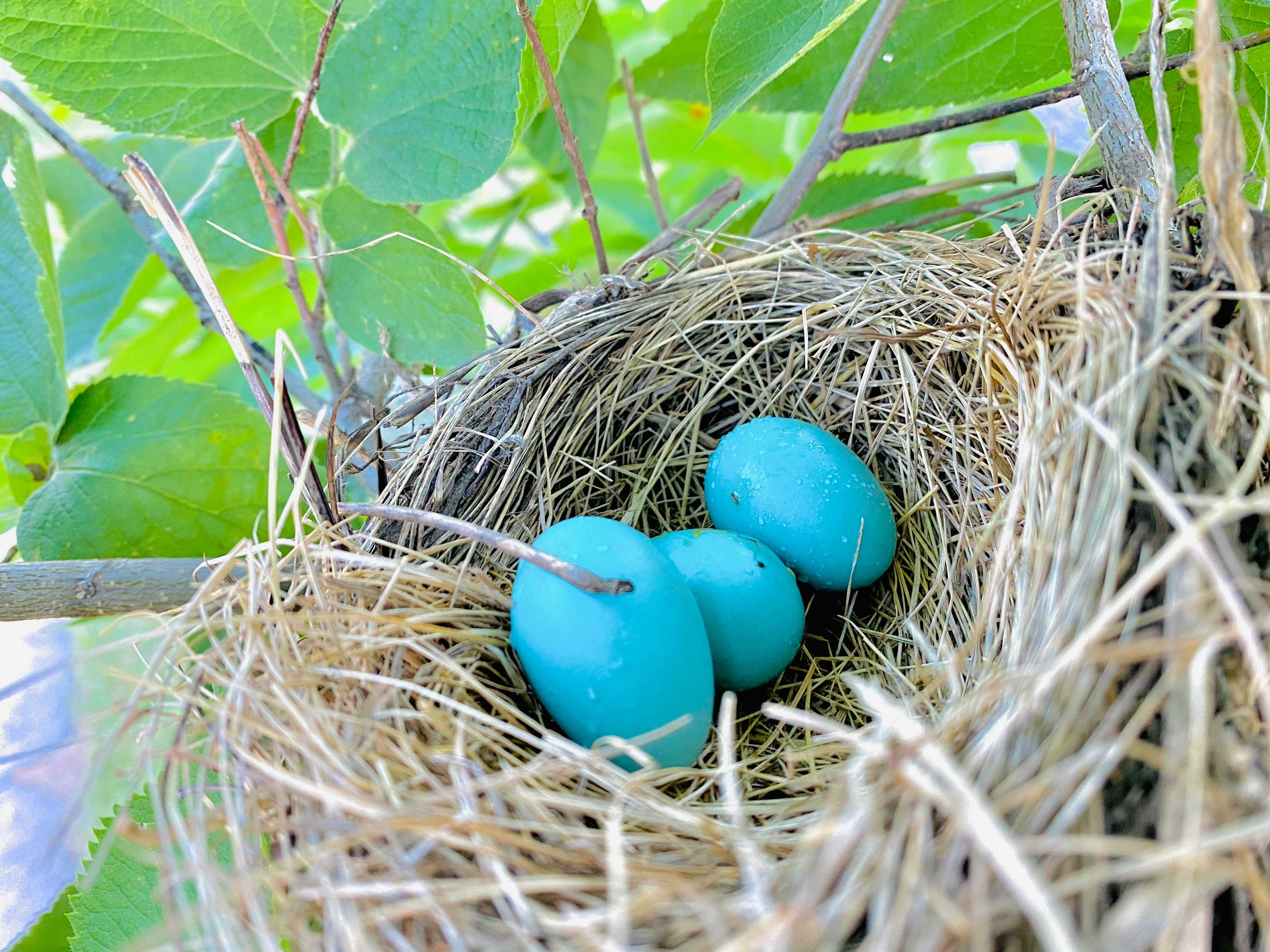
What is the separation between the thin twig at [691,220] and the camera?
1.00m

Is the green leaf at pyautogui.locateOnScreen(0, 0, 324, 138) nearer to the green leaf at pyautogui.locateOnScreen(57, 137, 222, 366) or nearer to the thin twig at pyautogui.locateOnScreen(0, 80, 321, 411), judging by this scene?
→ the thin twig at pyautogui.locateOnScreen(0, 80, 321, 411)

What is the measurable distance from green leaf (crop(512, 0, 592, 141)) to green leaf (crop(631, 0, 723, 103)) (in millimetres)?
255

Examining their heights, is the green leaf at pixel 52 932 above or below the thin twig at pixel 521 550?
below

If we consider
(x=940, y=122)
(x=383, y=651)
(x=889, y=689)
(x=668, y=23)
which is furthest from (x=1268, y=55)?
(x=383, y=651)

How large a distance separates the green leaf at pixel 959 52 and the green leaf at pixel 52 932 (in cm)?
115

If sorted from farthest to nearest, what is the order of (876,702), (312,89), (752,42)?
1. (312,89)
2. (752,42)
3. (876,702)

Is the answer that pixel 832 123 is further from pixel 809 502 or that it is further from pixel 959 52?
pixel 809 502

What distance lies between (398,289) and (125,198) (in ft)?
1.10

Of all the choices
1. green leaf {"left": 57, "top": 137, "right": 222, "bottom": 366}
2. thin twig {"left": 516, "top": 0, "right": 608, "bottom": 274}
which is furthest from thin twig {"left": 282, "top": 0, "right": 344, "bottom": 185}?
green leaf {"left": 57, "top": 137, "right": 222, "bottom": 366}

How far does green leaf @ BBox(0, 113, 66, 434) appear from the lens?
87cm

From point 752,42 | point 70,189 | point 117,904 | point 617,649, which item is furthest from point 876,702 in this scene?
point 70,189

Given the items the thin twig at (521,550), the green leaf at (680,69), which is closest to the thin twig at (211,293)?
the thin twig at (521,550)

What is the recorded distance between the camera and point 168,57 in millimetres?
895

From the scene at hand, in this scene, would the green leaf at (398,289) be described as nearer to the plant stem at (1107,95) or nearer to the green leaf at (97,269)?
the green leaf at (97,269)
